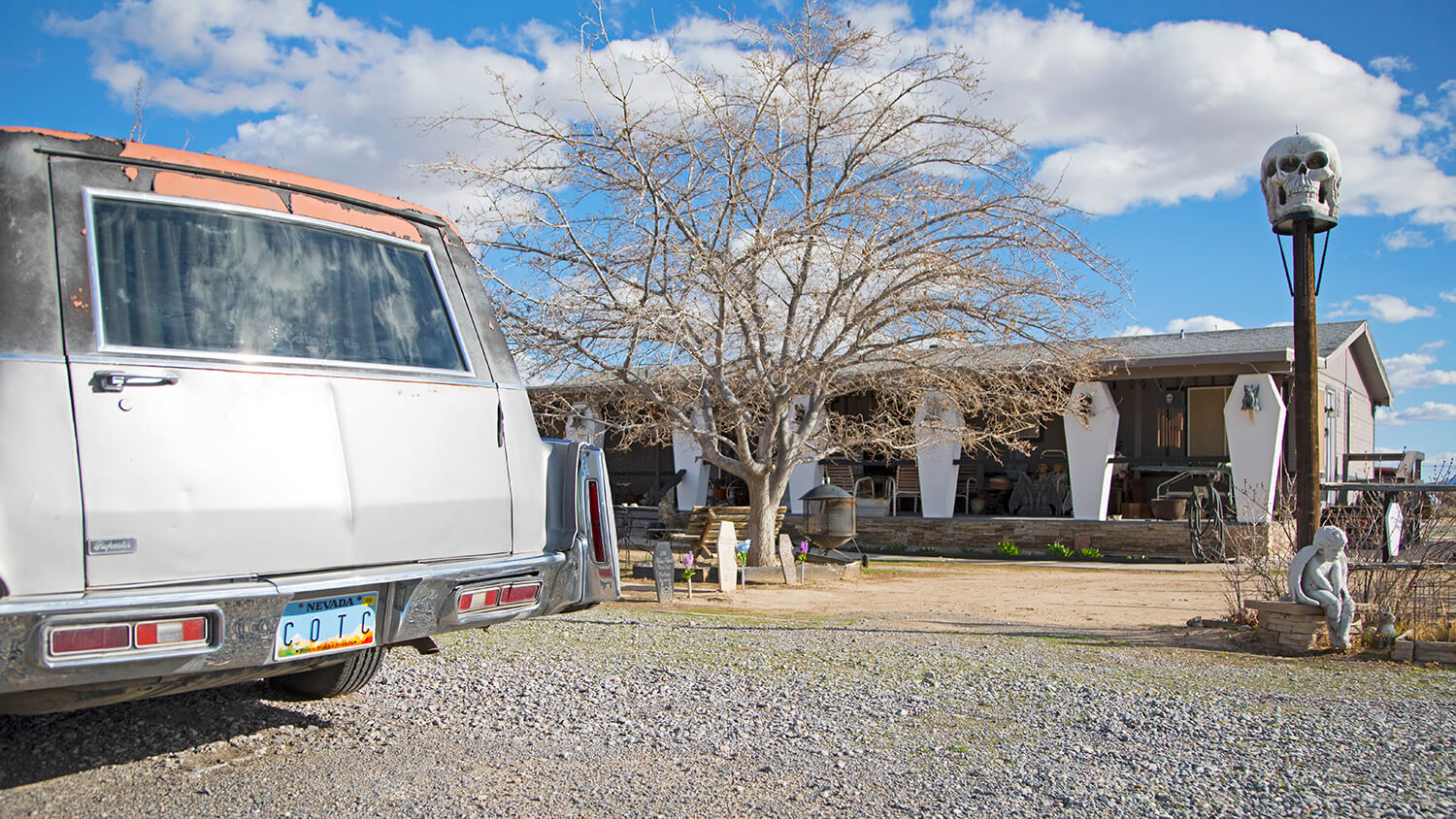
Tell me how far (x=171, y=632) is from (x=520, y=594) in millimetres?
1179

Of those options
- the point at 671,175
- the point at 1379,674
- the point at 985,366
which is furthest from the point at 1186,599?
the point at 671,175

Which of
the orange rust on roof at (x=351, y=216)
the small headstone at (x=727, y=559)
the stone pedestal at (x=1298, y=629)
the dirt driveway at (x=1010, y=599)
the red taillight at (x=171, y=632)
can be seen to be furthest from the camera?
the small headstone at (x=727, y=559)

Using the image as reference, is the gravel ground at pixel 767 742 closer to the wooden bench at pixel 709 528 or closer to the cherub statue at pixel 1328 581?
the cherub statue at pixel 1328 581

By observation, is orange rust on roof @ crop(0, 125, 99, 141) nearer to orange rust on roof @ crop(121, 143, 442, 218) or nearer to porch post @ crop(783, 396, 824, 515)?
orange rust on roof @ crop(121, 143, 442, 218)

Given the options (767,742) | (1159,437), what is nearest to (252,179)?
(767,742)

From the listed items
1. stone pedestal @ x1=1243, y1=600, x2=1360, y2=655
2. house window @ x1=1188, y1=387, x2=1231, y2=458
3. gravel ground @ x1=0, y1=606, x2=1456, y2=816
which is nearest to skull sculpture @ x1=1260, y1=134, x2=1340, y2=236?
stone pedestal @ x1=1243, y1=600, x2=1360, y2=655

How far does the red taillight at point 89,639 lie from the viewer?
8.57ft

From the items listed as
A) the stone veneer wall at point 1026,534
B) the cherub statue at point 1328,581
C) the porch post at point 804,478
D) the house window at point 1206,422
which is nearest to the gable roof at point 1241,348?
the house window at point 1206,422

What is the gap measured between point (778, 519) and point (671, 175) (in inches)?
330

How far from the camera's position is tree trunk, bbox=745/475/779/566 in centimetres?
1284

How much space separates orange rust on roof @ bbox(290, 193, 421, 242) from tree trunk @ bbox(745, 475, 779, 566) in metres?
9.22

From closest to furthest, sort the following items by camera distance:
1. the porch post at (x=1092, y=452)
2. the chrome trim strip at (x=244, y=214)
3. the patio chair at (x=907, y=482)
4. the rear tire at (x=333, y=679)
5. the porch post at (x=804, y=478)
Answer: the chrome trim strip at (x=244, y=214)
the rear tire at (x=333, y=679)
the porch post at (x=1092, y=452)
the patio chair at (x=907, y=482)
the porch post at (x=804, y=478)

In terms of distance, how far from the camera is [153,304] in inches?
118

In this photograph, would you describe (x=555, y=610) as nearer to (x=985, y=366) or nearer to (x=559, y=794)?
(x=559, y=794)
